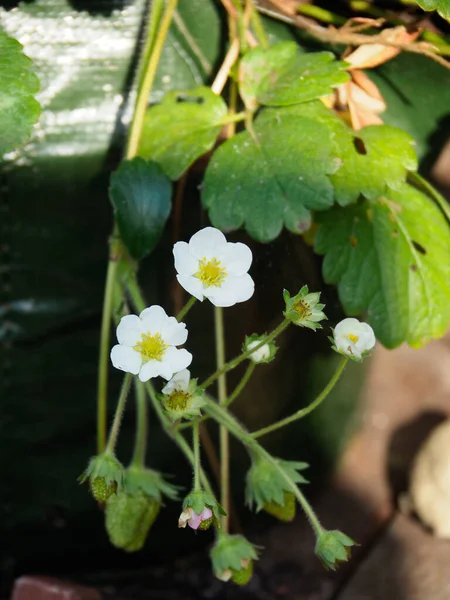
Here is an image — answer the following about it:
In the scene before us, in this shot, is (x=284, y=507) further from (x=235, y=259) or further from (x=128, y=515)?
(x=235, y=259)

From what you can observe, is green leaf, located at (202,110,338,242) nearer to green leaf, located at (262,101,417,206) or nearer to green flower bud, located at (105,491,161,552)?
green leaf, located at (262,101,417,206)

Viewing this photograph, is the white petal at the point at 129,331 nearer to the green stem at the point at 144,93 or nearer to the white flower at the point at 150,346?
the white flower at the point at 150,346

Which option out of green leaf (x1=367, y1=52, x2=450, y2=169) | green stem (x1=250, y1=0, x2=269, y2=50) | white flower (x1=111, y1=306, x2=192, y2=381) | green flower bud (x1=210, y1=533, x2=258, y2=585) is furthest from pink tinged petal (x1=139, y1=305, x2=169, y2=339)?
green leaf (x1=367, y1=52, x2=450, y2=169)

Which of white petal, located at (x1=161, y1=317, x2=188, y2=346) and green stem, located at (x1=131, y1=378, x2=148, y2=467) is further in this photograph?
green stem, located at (x1=131, y1=378, x2=148, y2=467)

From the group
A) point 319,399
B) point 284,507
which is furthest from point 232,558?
point 319,399

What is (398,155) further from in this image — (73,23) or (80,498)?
(80,498)

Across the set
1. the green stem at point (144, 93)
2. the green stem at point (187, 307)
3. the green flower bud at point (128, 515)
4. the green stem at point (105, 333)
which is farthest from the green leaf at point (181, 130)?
the green flower bud at point (128, 515)
